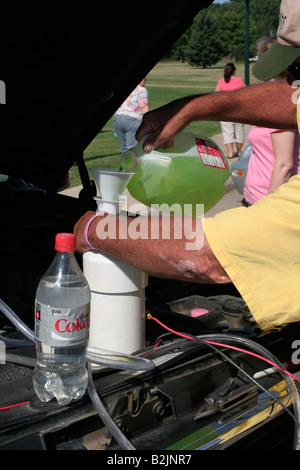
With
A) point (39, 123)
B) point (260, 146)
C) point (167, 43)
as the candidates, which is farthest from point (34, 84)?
point (260, 146)

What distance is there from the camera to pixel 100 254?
1.80m

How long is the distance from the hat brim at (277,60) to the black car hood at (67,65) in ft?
1.00

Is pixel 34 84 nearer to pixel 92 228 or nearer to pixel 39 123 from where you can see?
pixel 39 123

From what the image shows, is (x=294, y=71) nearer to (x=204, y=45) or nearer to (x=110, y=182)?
(x=110, y=182)

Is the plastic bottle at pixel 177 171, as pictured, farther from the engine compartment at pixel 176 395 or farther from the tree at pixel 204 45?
the tree at pixel 204 45

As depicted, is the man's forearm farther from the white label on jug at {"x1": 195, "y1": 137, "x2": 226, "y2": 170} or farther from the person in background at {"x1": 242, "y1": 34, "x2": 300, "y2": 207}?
the person in background at {"x1": 242, "y1": 34, "x2": 300, "y2": 207}

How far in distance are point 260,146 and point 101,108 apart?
6.88 feet

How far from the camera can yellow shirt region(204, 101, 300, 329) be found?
1496mm

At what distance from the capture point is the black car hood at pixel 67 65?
1.94 metres

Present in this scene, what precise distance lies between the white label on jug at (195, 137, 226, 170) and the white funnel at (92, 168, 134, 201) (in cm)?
55

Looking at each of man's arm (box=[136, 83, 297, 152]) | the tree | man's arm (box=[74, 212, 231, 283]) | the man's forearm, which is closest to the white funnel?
man's arm (box=[74, 212, 231, 283])

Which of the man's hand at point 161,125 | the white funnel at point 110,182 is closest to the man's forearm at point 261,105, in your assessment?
the man's hand at point 161,125

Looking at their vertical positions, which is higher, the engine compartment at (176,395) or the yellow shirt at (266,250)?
the yellow shirt at (266,250)

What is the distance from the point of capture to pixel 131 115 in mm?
8250
